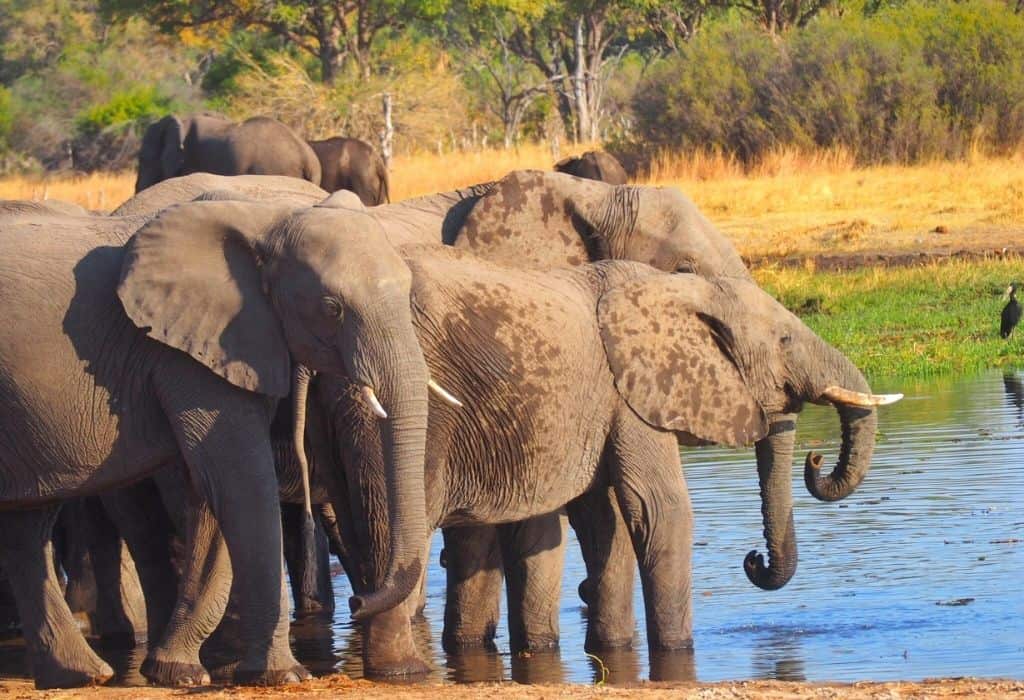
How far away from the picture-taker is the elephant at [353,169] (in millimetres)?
18875

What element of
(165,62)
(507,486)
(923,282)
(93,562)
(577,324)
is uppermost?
(577,324)

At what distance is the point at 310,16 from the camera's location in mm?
38875

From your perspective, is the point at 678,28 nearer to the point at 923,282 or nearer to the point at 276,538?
the point at 923,282

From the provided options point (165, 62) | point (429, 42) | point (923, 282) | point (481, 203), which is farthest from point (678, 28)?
point (481, 203)

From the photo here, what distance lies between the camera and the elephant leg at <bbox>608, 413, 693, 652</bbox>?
288 inches

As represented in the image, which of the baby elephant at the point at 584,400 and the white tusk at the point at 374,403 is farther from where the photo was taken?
the baby elephant at the point at 584,400

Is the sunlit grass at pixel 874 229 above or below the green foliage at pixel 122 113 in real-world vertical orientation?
above

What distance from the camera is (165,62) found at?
57.4 m

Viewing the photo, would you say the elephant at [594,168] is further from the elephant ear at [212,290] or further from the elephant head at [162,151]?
the elephant ear at [212,290]

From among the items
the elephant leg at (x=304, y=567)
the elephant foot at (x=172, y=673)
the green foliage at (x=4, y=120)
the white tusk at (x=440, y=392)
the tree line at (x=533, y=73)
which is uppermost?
A: the white tusk at (x=440, y=392)

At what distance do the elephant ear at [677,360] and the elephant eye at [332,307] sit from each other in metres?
1.40

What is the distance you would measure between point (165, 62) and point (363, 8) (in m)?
20.3

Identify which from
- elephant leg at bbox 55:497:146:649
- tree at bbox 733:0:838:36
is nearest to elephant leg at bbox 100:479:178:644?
elephant leg at bbox 55:497:146:649

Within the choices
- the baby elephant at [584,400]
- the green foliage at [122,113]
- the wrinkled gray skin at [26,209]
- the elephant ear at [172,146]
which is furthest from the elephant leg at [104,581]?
the green foliage at [122,113]
